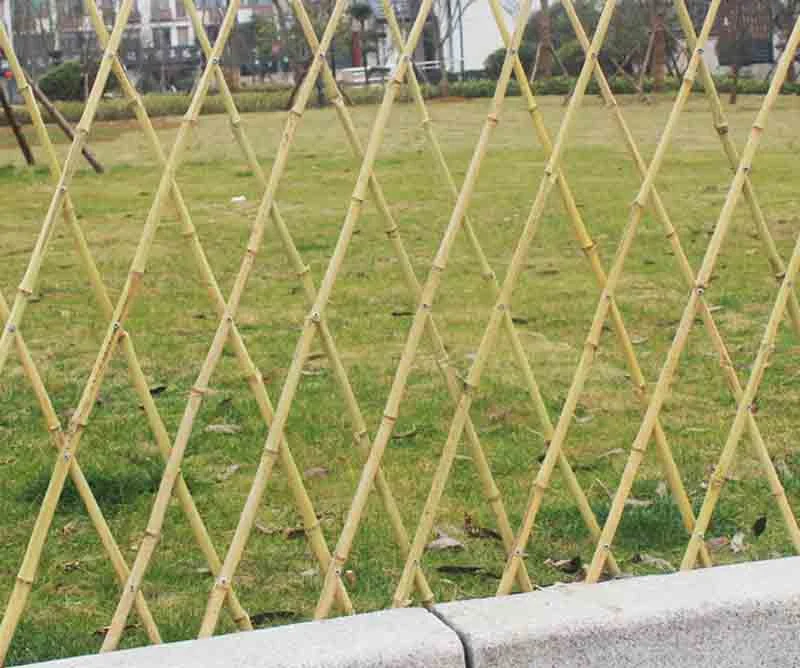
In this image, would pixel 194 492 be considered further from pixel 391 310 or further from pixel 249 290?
pixel 249 290

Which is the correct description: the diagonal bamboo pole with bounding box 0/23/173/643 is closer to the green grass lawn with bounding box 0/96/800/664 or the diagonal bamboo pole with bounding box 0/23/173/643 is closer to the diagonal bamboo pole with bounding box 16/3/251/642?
the diagonal bamboo pole with bounding box 16/3/251/642

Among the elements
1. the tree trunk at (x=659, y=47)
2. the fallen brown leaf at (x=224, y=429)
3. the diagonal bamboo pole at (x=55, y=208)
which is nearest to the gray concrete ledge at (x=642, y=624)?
the diagonal bamboo pole at (x=55, y=208)

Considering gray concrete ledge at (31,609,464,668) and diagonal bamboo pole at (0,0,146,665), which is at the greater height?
diagonal bamboo pole at (0,0,146,665)

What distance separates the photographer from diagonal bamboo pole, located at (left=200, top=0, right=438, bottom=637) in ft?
9.00

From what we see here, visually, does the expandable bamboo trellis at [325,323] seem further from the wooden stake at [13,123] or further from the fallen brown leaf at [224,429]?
the wooden stake at [13,123]

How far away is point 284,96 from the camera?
2883 cm

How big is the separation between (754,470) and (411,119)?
1895 centimetres

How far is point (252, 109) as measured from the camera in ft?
90.6

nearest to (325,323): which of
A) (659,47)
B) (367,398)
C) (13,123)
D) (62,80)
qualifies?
(367,398)

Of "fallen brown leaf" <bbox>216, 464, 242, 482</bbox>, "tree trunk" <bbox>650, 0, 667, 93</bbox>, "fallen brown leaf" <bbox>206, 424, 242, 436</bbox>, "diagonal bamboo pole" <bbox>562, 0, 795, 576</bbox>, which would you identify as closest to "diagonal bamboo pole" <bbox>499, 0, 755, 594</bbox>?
"diagonal bamboo pole" <bbox>562, 0, 795, 576</bbox>

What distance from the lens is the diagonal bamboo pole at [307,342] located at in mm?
2742

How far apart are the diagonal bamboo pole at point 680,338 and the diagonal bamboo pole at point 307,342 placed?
1.72ft

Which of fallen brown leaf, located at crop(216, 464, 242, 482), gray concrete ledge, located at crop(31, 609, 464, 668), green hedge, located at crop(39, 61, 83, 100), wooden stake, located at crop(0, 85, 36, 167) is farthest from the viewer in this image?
green hedge, located at crop(39, 61, 83, 100)

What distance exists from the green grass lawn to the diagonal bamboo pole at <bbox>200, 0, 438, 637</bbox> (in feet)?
1.77
